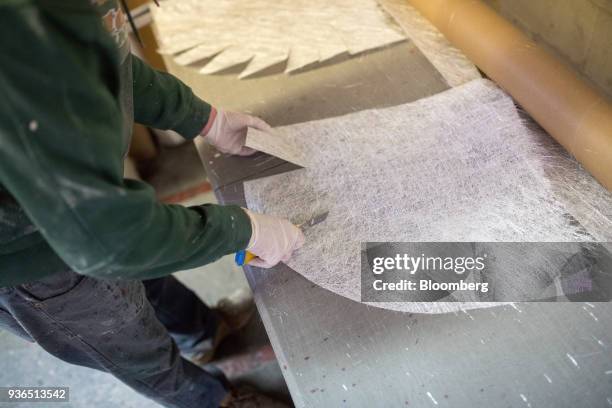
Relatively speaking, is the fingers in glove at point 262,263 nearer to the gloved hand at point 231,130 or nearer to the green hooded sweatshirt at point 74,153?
the green hooded sweatshirt at point 74,153

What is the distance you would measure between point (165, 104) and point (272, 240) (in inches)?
16.0

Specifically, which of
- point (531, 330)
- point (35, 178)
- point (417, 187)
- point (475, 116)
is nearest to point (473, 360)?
point (531, 330)

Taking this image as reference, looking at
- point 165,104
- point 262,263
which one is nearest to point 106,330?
point 262,263

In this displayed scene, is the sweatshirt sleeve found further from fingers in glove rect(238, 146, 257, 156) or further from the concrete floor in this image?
the concrete floor

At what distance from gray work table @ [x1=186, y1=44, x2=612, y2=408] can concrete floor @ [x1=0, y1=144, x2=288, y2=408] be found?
2.71ft

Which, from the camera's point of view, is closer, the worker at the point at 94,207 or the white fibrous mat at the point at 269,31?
the worker at the point at 94,207

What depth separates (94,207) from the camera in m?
0.60

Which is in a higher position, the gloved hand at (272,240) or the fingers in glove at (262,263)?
the gloved hand at (272,240)

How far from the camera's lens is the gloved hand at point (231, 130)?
1.11m

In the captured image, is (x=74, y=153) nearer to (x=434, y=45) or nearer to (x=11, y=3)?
(x=11, y=3)

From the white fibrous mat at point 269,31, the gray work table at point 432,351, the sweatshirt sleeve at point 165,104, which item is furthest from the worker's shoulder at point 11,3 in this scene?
the white fibrous mat at point 269,31

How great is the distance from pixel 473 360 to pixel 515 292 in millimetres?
139

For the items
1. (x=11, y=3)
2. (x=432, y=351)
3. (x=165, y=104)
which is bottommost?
(x=432, y=351)

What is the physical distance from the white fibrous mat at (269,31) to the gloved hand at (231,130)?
0.25 metres
